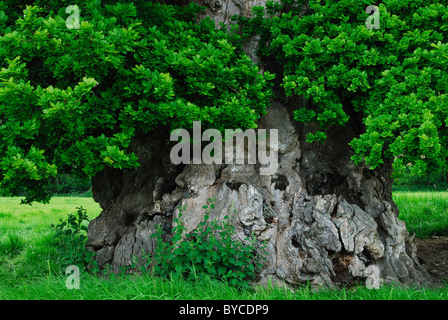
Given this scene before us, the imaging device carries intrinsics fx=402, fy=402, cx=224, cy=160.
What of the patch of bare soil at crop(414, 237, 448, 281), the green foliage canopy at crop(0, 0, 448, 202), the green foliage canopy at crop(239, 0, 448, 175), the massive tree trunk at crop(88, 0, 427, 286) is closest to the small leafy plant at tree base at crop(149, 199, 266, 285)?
the massive tree trunk at crop(88, 0, 427, 286)

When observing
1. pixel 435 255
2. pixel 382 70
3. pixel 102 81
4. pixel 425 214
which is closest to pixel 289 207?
pixel 382 70

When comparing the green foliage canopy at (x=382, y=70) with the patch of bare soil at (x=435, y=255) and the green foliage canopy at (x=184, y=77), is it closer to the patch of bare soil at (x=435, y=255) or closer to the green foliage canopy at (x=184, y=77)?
the green foliage canopy at (x=184, y=77)

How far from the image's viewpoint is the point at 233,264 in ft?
16.4

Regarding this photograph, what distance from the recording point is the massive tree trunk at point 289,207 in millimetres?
5449

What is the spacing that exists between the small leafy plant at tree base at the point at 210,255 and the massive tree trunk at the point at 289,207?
24cm

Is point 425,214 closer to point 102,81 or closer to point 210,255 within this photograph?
point 210,255

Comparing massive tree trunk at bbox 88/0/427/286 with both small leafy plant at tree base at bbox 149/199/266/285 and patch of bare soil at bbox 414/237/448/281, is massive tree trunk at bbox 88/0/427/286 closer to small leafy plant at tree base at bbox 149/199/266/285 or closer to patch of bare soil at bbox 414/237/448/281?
small leafy plant at tree base at bbox 149/199/266/285

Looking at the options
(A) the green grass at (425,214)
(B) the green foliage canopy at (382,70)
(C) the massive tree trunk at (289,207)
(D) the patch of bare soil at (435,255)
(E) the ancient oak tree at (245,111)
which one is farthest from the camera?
(A) the green grass at (425,214)

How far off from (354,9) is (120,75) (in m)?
2.95

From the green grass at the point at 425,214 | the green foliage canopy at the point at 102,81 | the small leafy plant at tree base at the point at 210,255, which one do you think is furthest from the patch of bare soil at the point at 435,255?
the green foliage canopy at the point at 102,81

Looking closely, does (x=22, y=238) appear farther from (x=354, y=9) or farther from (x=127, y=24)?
(x=354, y=9)

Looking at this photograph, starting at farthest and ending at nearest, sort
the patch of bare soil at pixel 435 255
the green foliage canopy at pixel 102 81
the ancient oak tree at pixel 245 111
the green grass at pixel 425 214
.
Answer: the green grass at pixel 425 214 → the patch of bare soil at pixel 435 255 → the ancient oak tree at pixel 245 111 → the green foliage canopy at pixel 102 81

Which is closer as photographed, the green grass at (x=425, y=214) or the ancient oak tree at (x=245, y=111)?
the ancient oak tree at (x=245, y=111)

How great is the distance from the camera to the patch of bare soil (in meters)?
6.80
